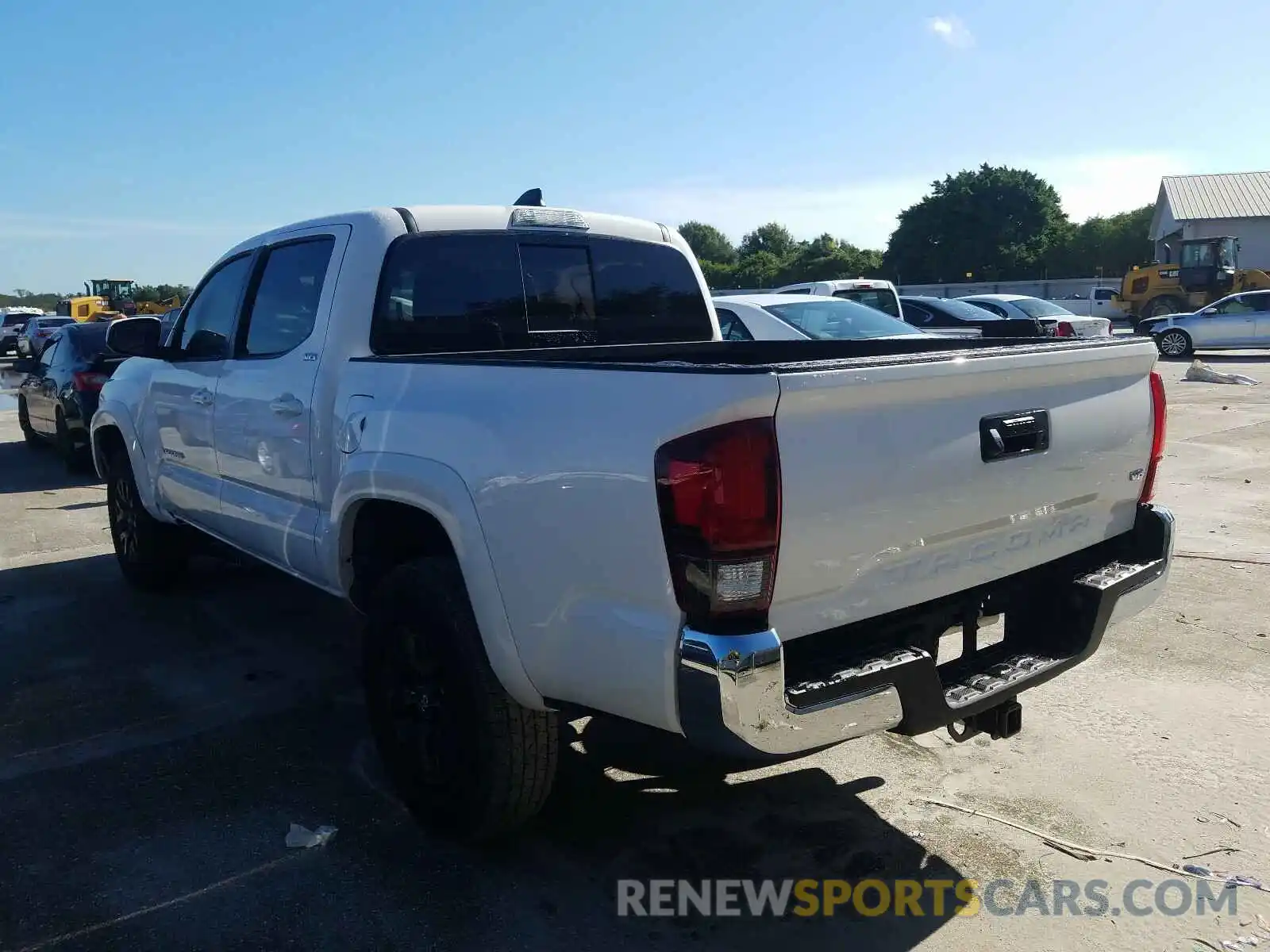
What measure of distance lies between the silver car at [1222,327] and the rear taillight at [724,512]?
23.8 meters

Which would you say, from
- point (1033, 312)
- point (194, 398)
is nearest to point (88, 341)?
point (194, 398)

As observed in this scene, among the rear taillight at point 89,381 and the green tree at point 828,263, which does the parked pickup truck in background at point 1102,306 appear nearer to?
the green tree at point 828,263

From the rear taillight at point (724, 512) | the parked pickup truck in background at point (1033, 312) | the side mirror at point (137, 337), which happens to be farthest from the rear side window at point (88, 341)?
the parked pickup truck in background at point (1033, 312)

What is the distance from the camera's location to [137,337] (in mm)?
5465

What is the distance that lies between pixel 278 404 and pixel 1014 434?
279 centimetres

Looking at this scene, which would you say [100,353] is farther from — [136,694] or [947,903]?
[947,903]

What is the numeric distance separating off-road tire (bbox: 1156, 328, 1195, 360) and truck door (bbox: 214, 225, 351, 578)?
77.2ft

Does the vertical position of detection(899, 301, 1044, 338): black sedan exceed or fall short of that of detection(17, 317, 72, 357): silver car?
it falls short

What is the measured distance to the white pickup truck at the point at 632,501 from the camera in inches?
92.5

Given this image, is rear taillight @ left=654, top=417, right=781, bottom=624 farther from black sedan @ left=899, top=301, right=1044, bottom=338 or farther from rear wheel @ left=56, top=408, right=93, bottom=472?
black sedan @ left=899, top=301, right=1044, bottom=338

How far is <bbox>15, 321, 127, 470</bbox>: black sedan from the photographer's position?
35.8 feet

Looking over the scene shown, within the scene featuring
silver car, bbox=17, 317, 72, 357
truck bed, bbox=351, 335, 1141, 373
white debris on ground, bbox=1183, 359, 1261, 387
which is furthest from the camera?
silver car, bbox=17, 317, 72, 357

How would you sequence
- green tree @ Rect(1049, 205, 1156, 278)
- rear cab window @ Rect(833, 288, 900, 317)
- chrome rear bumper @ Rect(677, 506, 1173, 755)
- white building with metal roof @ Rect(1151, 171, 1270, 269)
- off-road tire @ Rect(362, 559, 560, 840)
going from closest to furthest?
chrome rear bumper @ Rect(677, 506, 1173, 755)
off-road tire @ Rect(362, 559, 560, 840)
rear cab window @ Rect(833, 288, 900, 317)
white building with metal roof @ Rect(1151, 171, 1270, 269)
green tree @ Rect(1049, 205, 1156, 278)

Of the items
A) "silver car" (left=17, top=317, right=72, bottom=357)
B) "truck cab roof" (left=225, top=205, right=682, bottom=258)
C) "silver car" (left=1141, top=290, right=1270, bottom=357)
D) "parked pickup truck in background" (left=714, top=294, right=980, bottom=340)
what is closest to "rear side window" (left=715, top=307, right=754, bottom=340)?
"parked pickup truck in background" (left=714, top=294, right=980, bottom=340)
